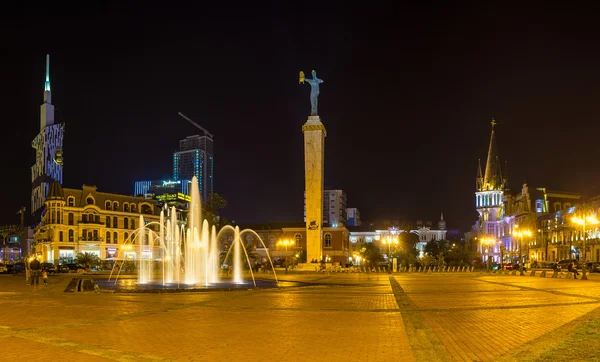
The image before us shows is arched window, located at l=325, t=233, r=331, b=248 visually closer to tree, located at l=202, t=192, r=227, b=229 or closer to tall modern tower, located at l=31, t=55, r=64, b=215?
tree, located at l=202, t=192, r=227, b=229

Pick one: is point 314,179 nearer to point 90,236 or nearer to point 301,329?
point 90,236

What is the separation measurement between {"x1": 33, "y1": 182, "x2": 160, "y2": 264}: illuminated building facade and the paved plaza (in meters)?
66.8

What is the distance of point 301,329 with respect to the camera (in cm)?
1405

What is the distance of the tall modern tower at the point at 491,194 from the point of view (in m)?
144

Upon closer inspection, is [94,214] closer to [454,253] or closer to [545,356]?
[454,253]

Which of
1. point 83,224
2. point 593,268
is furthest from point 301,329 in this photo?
point 83,224

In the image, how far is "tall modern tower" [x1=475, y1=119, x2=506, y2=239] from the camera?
14400 cm

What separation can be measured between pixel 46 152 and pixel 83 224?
7639 centimetres

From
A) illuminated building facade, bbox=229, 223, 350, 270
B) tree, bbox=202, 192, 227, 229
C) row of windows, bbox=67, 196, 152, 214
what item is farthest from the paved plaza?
illuminated building facade, bbox=229, 223, 350, 270

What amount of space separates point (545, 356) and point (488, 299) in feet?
44.0

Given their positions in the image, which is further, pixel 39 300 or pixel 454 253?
pixel 454 253

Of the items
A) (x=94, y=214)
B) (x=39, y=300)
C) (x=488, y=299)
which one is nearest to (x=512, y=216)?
(x=94, y=214)

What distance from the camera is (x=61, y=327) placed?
47.1 ft

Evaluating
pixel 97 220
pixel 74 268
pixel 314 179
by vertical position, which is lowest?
pixel 74 268
